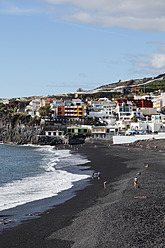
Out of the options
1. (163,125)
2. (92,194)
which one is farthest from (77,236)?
(163,125)

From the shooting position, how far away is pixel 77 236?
1841 centimetres

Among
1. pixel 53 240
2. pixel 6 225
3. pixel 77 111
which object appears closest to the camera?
pixel 53 240

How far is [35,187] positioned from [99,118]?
362 ft

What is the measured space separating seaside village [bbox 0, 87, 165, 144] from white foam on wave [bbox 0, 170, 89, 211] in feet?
201

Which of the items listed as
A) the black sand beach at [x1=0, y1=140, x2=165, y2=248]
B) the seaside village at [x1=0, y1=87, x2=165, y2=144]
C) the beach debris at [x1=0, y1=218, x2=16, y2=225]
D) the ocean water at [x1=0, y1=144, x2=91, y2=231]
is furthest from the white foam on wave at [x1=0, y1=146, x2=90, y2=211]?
the seaside village at [x1=0, y1=87, x2=165, y2=144]

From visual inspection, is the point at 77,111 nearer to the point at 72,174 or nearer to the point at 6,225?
the point at 72,174

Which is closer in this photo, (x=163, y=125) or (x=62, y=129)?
(x=163, y=125)

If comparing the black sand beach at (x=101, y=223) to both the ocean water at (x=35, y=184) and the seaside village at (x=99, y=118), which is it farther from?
the seaside village at (x=99, y=118)

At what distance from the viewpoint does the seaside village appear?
111 metres

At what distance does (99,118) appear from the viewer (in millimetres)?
144125

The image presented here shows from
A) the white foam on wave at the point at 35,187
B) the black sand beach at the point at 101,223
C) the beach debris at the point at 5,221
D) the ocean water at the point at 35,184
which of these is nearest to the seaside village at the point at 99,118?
the ocean water at the point at 35,184

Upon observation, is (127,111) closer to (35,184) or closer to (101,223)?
(35,184)

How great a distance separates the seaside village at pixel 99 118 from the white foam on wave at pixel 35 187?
201ft

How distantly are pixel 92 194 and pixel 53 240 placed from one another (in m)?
12.3
